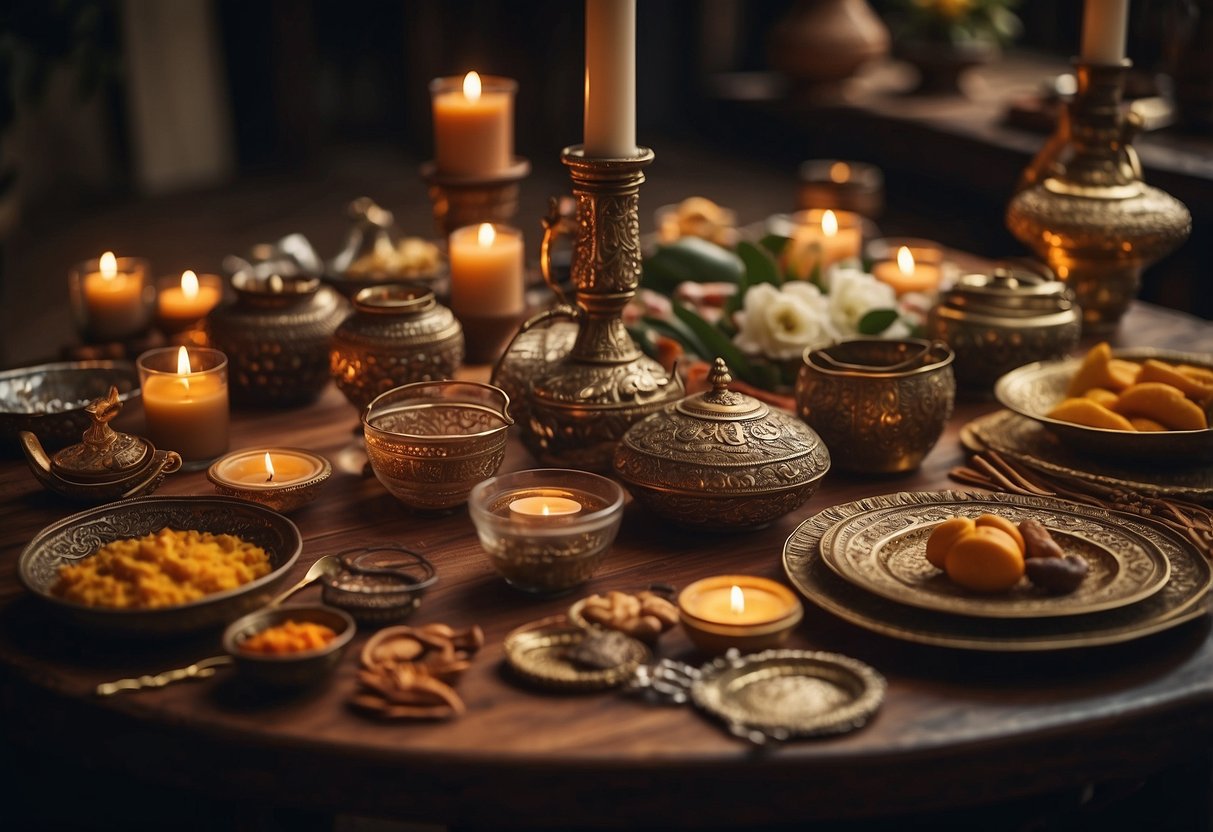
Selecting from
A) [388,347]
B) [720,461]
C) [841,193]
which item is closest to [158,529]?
[388,347]

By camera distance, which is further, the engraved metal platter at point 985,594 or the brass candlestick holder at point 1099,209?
the brass candlestick holder at point 1099,209

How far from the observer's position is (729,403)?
4.32 feet

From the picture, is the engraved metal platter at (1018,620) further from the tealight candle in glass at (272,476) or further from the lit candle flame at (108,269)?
the lit candle flame at (108,269)

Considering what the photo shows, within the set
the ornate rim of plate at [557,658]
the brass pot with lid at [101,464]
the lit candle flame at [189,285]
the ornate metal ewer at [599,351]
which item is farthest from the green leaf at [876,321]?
the lit candle flame at [189,285]

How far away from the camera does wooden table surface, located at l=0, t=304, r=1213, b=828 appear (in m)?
0.95

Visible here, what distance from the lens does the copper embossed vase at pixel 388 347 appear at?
1556 mm

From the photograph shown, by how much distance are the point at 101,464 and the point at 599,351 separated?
0.52 meters

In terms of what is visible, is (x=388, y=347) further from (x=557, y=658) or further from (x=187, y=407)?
(x=557, y=658)

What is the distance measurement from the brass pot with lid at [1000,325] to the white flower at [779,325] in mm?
163

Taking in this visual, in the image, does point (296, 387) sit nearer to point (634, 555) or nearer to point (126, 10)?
point (634, 555)

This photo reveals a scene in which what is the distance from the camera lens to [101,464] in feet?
4.42

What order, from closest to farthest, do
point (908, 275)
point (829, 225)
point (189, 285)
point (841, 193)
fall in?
point (189, 285), point (908, 275), point (829, 225), point (841, 193)

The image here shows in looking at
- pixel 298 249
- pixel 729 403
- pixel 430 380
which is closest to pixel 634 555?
pixel 729 403

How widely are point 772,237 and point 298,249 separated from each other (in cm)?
76
